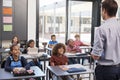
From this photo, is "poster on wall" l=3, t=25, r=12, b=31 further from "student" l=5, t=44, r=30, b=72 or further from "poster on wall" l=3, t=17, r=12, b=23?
"student" l=5, t=44, r=30, b=72

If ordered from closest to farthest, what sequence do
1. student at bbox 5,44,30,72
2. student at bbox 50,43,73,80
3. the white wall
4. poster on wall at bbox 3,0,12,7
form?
student at bbox 5,44,30,72, student at bbox 50,43,73,80, poster on wall at bbox 3,0,12,7, the white wall

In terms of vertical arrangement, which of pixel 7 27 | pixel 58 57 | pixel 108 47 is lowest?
pixel 58 57

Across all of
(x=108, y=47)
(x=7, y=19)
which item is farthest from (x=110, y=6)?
(x=7, y=19)

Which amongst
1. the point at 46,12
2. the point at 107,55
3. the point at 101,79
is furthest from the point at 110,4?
the point at 46,12

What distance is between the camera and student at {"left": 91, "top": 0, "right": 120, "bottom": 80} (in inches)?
70.7

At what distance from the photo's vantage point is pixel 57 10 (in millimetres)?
7527

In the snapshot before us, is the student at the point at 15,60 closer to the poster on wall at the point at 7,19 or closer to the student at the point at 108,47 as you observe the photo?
the student at the point at 108,47

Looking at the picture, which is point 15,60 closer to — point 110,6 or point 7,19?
point 110,6

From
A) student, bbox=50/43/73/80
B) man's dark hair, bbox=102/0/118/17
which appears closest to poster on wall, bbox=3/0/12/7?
student, bbox=50/43/73/80

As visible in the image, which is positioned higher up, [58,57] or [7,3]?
[7,3]

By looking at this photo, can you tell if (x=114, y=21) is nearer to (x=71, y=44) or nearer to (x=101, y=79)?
(x=101, y=79)

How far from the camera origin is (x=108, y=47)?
1.81m

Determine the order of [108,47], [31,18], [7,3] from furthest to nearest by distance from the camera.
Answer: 1. [31,18]
2. [7,3]
3. [108,47]

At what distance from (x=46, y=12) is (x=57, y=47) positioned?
12.3ft
